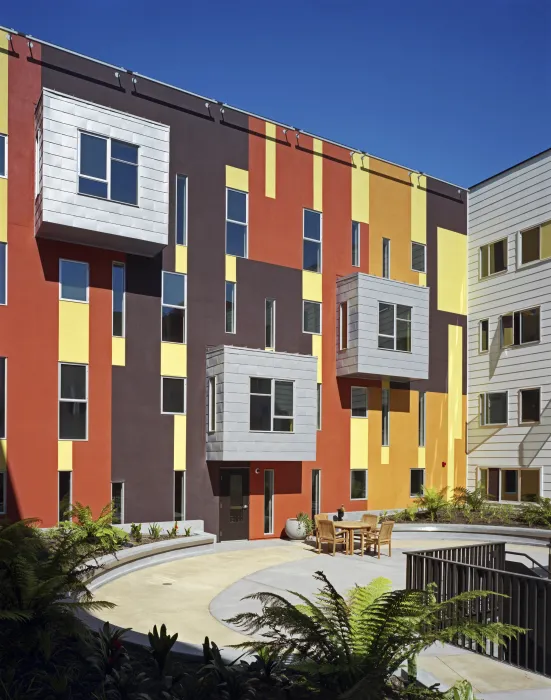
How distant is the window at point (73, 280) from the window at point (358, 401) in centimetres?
1004

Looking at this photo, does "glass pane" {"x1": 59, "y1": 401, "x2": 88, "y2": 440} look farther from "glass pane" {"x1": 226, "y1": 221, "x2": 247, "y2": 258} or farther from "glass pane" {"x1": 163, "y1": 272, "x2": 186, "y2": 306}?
"glass pane" {"x1": 226, "y1": 221, "x2": 247, "y2": 258}

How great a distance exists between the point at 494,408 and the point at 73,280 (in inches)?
645

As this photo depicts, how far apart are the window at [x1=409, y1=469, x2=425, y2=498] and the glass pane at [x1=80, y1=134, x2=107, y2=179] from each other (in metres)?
15.3

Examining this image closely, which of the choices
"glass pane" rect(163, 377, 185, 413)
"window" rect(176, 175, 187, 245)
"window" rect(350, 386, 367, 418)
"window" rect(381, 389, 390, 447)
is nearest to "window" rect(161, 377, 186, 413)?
"glass pane" rect(163, 377, 185, 413)

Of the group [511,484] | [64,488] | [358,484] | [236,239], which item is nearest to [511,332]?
[511,484]

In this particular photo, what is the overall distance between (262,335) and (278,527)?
20.3 feet

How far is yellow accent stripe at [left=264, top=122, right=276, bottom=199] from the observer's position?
22297 mm

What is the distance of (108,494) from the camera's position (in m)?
18.6

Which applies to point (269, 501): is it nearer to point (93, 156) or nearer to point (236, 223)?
point (236, 223)

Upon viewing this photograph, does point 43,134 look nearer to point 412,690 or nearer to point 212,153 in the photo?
point 212,153

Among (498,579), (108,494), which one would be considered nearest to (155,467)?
(108,494)

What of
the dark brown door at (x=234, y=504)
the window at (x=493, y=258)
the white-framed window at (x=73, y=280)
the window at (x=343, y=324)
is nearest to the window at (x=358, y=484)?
the dark brown door at (x=234, y=504)

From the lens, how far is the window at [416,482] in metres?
25.4

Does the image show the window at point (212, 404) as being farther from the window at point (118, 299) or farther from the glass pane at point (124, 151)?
the glass pane at point (124, 151)
